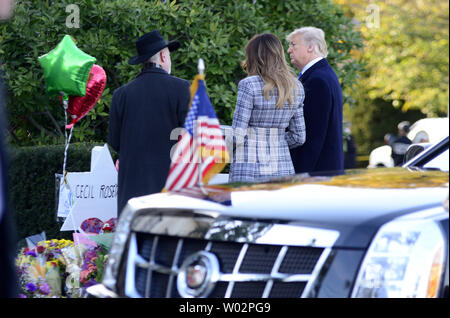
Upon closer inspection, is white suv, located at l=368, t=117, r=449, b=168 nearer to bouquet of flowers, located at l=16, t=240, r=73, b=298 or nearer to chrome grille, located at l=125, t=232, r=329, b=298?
bouquet of flowers, located at l=16, t=240, r=73, b=298

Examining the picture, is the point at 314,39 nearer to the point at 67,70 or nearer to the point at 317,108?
the point at 317,108

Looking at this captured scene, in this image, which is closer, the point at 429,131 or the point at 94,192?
the point at 94,192

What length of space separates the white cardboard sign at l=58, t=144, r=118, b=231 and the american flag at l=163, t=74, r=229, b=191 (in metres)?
2.32

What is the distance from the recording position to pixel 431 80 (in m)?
26.9

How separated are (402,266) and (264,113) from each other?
2.76 metres

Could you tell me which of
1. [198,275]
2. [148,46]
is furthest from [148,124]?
[198,275]

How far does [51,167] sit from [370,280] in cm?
508

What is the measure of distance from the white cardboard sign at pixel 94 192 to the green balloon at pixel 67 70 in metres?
0.64

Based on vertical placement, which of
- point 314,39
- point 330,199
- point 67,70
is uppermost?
point 314,39

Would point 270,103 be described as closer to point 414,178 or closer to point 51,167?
point 414,178

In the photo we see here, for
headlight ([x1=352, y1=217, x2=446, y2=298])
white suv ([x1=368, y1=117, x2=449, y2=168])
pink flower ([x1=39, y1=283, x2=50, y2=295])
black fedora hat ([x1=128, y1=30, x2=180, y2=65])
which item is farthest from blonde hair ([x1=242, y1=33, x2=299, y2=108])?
white suv ([x1=368, y1=117, x2=449, y2=168])

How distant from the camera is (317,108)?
5.78m

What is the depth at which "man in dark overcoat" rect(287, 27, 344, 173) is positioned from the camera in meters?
5.76

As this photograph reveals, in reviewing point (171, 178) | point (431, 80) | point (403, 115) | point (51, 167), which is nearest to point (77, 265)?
point (171, 178)
